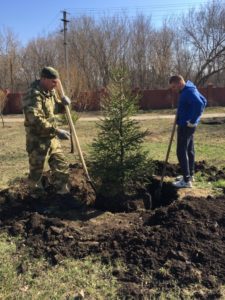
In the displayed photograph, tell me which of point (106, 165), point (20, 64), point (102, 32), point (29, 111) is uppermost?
point (102, 32)

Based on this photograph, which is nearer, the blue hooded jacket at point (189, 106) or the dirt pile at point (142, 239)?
the dirt pile at point (142, 239)

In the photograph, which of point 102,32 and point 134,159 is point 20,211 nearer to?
point 134,159

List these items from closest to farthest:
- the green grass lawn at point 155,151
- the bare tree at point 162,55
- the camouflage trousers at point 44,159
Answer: the camouflage trousers at point 44,159 < the green grass lawn at point 155,151 < the bare tree at point 162,55

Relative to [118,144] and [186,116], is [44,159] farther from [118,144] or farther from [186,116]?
[186,116]

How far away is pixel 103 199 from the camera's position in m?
6.47

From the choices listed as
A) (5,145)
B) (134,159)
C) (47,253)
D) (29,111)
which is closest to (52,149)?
(29,111)

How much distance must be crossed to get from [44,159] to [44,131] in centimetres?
48

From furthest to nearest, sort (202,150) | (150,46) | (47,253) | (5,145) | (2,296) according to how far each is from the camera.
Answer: (150,46) < (5,145) < (202,150) < (47,253) < (2,296)

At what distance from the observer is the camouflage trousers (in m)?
6.06

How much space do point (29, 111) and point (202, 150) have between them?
693 cm

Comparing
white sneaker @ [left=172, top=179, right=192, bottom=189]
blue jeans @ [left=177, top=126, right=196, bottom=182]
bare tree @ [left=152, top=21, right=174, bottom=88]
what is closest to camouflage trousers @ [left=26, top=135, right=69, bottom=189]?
white sneaker @ [left=172, top=179, right=192, bottom=189]

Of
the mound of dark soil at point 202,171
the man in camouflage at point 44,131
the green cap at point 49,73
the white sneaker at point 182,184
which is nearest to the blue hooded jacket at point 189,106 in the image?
the white sneaker at point 182,184

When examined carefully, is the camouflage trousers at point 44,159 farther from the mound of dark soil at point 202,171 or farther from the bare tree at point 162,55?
the bare tree at point 162,55

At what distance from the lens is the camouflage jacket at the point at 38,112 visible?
577cm
